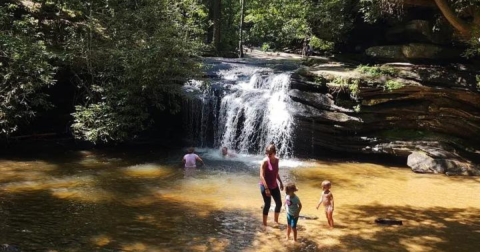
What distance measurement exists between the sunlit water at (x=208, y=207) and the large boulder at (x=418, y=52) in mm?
5600

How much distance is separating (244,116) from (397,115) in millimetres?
6036

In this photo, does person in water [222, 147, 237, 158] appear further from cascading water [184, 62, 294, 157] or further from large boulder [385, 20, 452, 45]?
large boulder [385, 20, 452, 45]

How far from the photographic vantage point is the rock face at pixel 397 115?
14.8 metres

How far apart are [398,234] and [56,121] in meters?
14.4

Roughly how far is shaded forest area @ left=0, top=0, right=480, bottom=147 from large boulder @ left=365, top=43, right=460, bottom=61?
42 mm

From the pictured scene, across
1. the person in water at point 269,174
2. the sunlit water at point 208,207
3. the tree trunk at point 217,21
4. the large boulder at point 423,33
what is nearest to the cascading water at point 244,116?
the sunlit water at point 208,207

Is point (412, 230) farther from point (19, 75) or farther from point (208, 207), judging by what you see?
point (19, 75)

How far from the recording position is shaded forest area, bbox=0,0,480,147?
45.9ft

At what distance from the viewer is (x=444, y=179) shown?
42.6ft

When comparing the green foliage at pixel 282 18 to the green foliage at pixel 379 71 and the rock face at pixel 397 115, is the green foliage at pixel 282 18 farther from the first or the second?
the rock face at pixel 397 115

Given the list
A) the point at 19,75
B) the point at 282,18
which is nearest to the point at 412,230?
the point at 19,75

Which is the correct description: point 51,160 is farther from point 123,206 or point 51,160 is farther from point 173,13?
point 173,13

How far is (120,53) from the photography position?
14.8m

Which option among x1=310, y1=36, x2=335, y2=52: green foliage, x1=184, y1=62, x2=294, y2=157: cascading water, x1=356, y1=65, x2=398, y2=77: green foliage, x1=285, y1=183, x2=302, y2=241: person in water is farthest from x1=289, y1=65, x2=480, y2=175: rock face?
x1=285, y1=183, x2=302, y2=241: person in water
